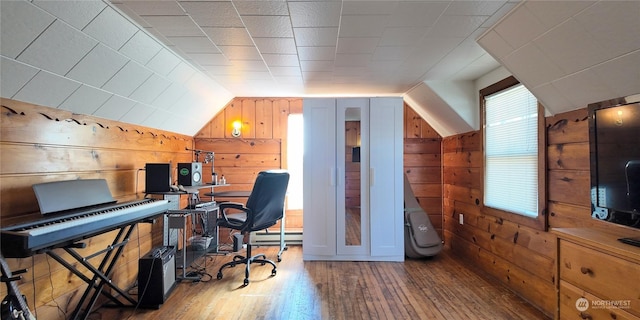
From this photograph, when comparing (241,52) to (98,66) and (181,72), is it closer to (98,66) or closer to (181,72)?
(181,72)

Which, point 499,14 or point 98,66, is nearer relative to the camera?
point 499,14

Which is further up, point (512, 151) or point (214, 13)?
point (214, 13)

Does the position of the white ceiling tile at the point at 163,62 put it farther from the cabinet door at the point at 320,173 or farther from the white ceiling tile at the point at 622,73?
the white ceiling tile at the point at 622,73

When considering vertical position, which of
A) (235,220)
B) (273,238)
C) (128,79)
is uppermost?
(128,79)

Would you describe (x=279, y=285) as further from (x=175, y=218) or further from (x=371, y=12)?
(x=371, y=12)

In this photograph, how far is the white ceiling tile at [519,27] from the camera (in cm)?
174

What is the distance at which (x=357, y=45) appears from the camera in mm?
2348

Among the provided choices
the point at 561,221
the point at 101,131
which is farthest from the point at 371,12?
the point at 101,131

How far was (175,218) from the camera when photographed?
8.92 ft

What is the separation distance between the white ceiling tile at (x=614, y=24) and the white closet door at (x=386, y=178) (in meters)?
1.95

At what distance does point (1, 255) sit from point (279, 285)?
6.42ft

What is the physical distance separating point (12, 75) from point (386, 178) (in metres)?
3.22

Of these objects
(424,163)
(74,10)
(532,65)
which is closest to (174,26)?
(74,10)

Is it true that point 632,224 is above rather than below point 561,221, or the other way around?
above
